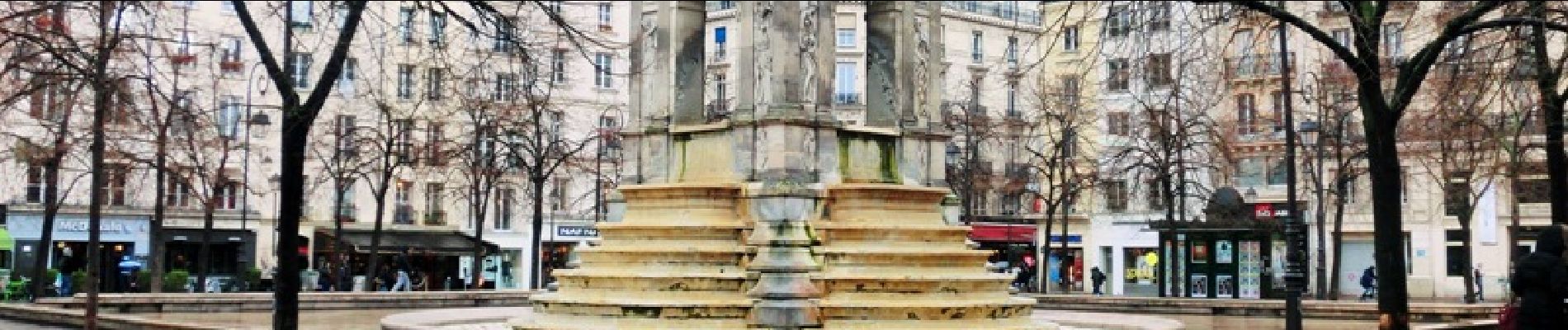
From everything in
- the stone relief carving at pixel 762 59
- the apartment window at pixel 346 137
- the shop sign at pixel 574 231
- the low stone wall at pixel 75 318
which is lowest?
the low stone wall at pixel 75 318

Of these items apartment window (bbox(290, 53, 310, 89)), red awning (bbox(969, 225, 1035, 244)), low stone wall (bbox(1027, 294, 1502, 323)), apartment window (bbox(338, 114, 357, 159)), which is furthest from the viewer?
red awning (bbox(969, 225, 1035, 244))

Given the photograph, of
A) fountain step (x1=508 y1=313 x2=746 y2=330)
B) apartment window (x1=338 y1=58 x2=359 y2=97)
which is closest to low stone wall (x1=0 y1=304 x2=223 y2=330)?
fountain step (x1=508 y1=313 x2=746 y2=330)

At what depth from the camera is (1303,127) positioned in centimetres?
2725

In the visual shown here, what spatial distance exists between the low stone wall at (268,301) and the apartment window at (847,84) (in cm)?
→ 1751

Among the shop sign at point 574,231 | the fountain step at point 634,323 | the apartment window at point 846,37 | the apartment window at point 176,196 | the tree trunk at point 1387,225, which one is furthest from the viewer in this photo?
the shop sign at point 574,231

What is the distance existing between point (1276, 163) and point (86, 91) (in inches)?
1574

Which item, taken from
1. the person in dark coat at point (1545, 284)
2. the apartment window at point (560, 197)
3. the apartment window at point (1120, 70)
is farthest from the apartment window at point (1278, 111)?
the person in dark coat at point (1545, 284)

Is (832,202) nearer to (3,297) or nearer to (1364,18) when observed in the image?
(1364,18)

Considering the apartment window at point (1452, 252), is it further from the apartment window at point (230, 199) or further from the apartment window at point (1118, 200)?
the apartment window at point (230, 199)

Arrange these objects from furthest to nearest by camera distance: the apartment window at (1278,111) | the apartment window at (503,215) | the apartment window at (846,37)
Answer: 1. the apartment window at (503,215)
2. the apartment window at (846,37)
3. the apartment window at (1278,111)

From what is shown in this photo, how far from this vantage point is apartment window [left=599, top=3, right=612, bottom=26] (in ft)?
209

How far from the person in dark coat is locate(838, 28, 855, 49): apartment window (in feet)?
142

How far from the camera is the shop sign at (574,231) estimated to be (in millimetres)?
64375

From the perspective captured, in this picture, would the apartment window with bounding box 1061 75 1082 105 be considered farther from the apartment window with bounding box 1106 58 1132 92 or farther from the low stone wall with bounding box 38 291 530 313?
the low stone wall with bounding box 38 291 530 313
